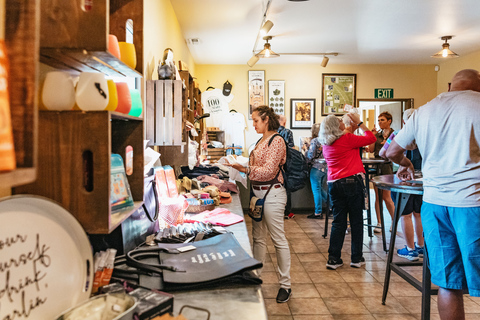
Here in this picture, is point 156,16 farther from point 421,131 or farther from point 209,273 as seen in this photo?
point 209,273

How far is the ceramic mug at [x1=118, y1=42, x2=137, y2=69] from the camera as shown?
1.28m

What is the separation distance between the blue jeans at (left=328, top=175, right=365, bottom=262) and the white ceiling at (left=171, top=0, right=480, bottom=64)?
89.4 inches

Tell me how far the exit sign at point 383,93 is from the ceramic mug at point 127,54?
7.80 meters

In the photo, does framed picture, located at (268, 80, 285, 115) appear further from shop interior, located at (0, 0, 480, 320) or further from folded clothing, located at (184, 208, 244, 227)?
folded clothing, located at (184, 208, 244, 227)

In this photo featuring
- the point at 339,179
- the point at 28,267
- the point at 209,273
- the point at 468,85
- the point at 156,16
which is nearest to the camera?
the point at 28,267

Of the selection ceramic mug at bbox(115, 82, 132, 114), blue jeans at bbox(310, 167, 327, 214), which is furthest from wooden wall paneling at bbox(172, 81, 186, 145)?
blue jeans at bbox(310, 167, 327, 214)

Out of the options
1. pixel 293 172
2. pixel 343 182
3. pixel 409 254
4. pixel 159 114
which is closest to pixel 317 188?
pixel 409 254

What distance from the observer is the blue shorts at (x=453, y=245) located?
1.88 m

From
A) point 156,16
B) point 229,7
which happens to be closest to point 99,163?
point 156,16

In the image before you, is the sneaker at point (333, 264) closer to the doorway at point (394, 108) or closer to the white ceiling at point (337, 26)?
the white ceiling at point (337, 26)

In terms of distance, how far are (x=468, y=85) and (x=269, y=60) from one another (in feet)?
19.3

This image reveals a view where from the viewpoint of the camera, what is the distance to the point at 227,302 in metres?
1.12

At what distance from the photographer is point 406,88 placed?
→ 8.26 m

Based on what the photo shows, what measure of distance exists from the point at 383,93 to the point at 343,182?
17.9 ft
